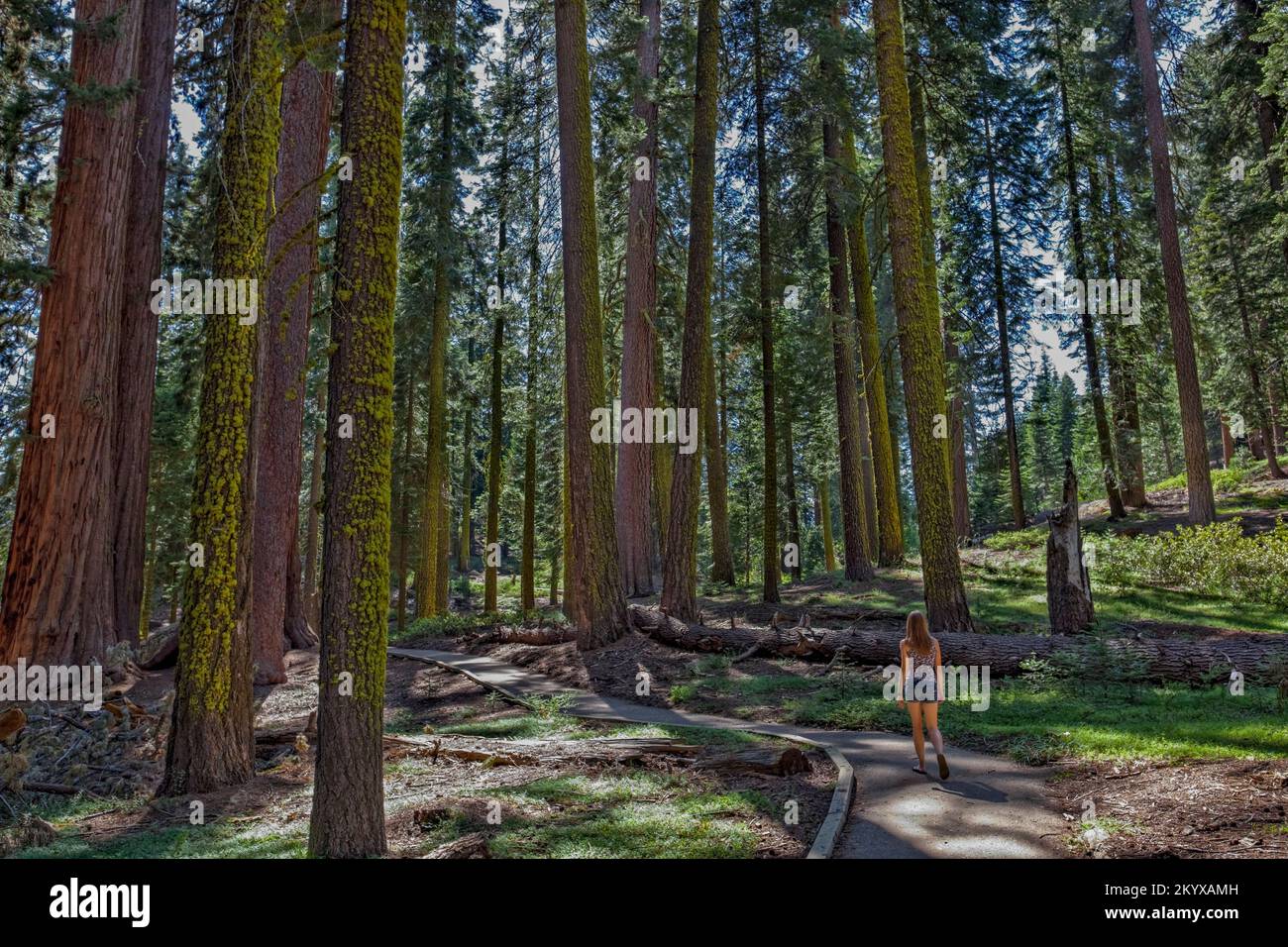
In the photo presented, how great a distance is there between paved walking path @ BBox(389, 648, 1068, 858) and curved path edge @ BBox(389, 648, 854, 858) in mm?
23

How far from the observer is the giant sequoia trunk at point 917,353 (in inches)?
462

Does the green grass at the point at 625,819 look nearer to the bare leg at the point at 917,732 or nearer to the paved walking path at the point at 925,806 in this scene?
the paved walking path at the point at 925,806

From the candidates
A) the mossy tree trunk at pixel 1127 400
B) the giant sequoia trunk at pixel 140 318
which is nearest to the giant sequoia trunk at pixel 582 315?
the giant sequoia trunk at pixel 140 318

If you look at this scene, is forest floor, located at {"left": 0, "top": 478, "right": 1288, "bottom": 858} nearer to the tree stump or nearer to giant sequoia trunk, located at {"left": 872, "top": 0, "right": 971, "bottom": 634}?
the tree stump

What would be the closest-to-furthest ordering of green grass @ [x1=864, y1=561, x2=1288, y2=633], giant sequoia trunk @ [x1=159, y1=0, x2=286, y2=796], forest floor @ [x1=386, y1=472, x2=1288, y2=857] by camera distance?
forest floor @ [x1=386, y1=472, x2=1288, y2=857]
giant sequoia trunk @ [x1=159, y1=0, x2=286, y2=796]
green grass @ [x1=864, y1=561, x2=1288, y2=633]

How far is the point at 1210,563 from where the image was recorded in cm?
1700

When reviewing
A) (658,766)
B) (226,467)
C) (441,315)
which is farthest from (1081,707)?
(441,315)

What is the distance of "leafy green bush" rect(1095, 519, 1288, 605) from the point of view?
51.8 feet

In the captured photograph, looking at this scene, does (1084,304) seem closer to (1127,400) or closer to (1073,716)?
(1127,400)

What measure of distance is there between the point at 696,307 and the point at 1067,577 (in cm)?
802

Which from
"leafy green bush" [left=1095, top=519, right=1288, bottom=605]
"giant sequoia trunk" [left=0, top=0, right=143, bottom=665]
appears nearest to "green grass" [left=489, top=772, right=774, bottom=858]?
"giant sequoia trunk" [left=0, top=0, right=143, bottom=665]

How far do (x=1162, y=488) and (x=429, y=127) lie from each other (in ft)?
98.8

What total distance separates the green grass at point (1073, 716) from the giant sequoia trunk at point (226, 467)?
6.26 metres
